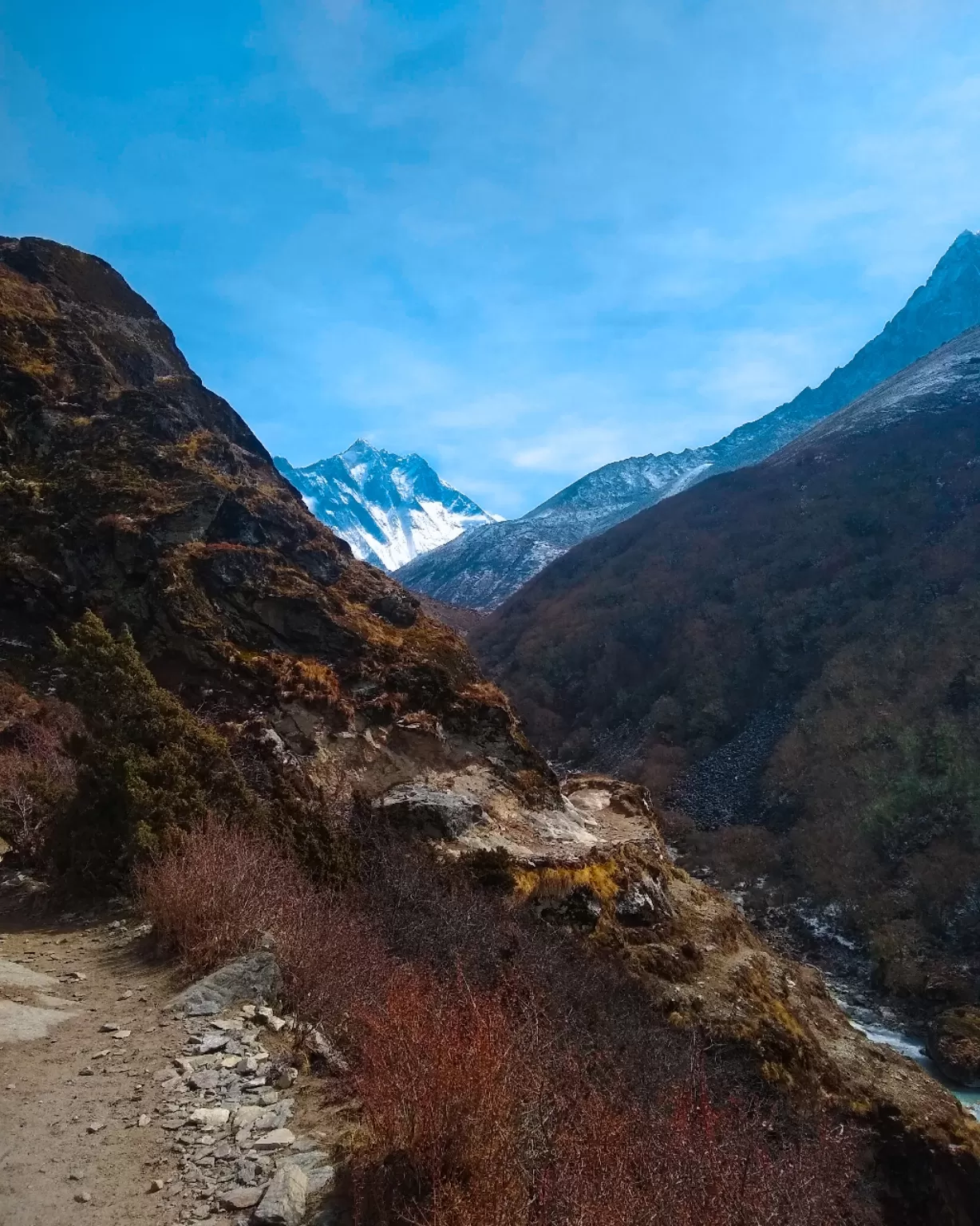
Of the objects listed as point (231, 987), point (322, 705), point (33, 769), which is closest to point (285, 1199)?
point (231, 987)

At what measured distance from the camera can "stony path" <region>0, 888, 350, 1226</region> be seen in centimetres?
420

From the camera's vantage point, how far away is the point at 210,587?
1764cm

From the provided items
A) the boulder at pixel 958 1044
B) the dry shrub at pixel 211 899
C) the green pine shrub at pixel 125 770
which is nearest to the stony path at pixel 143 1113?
the dry shrub at pixel 211 899

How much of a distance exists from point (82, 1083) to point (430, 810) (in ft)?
32.0

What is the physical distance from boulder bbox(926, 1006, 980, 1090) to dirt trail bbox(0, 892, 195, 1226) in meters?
22.8

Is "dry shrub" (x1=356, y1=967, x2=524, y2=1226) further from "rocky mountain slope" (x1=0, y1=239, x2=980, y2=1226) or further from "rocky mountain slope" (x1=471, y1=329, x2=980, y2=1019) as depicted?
"rocky mountain slope" (x1=471, y1=329, x2=980, y2=1019)

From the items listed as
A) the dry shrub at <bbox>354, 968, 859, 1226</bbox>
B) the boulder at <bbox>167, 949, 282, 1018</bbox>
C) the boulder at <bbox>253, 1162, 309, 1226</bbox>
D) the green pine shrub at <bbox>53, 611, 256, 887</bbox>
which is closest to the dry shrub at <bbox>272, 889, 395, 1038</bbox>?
the boulder at <bbox>167, 949, 282, 1018</bbox>

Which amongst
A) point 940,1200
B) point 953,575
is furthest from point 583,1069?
point 953,575

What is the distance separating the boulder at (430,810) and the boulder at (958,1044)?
16.3 m

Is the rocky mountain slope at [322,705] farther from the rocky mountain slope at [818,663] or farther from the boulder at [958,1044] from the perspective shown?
the rocky mountain slope at [818,663]

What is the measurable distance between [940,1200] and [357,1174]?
14.4 metres

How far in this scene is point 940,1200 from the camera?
13.0 meters

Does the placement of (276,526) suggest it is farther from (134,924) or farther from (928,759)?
(928,759)

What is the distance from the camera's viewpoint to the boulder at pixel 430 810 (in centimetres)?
1462
